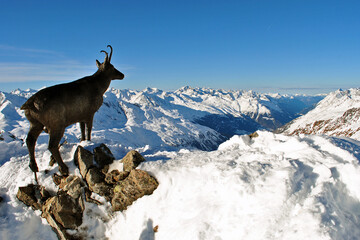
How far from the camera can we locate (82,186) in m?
9.88

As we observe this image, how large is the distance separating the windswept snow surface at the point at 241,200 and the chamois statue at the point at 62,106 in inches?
91.9

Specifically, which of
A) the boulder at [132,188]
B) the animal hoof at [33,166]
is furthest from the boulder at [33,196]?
the boulder at [132,188]

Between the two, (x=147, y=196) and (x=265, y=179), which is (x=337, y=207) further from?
(x=147, y=196)

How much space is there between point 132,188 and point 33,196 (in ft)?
18.9

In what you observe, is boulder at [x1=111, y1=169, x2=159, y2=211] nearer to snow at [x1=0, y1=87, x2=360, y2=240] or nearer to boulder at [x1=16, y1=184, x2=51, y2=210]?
snow at [x1=0, y1=87, x2=360, y2=240]

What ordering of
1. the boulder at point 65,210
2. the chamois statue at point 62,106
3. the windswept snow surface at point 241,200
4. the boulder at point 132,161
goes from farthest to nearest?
1. the boulder at point 132,161
2. the boulder at point 65,210
3. the chamois statue at point 62,106
4. the windswept snow surface at point 241,200

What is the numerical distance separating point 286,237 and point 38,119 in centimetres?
1040

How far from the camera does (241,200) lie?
604 centimetres

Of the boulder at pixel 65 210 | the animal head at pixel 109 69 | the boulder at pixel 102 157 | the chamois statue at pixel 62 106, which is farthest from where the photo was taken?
the animal head at pixel 109 69

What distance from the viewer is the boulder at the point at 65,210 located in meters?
9.04

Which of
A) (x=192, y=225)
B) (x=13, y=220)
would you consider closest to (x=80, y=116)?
(x=13, y=220)

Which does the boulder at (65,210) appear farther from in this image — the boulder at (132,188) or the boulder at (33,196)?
the boulder at (132,188)

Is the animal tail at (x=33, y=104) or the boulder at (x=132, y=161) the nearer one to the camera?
the animal tail at (x=33, y=104)

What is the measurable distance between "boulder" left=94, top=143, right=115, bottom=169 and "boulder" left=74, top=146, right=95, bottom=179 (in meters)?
0.26
